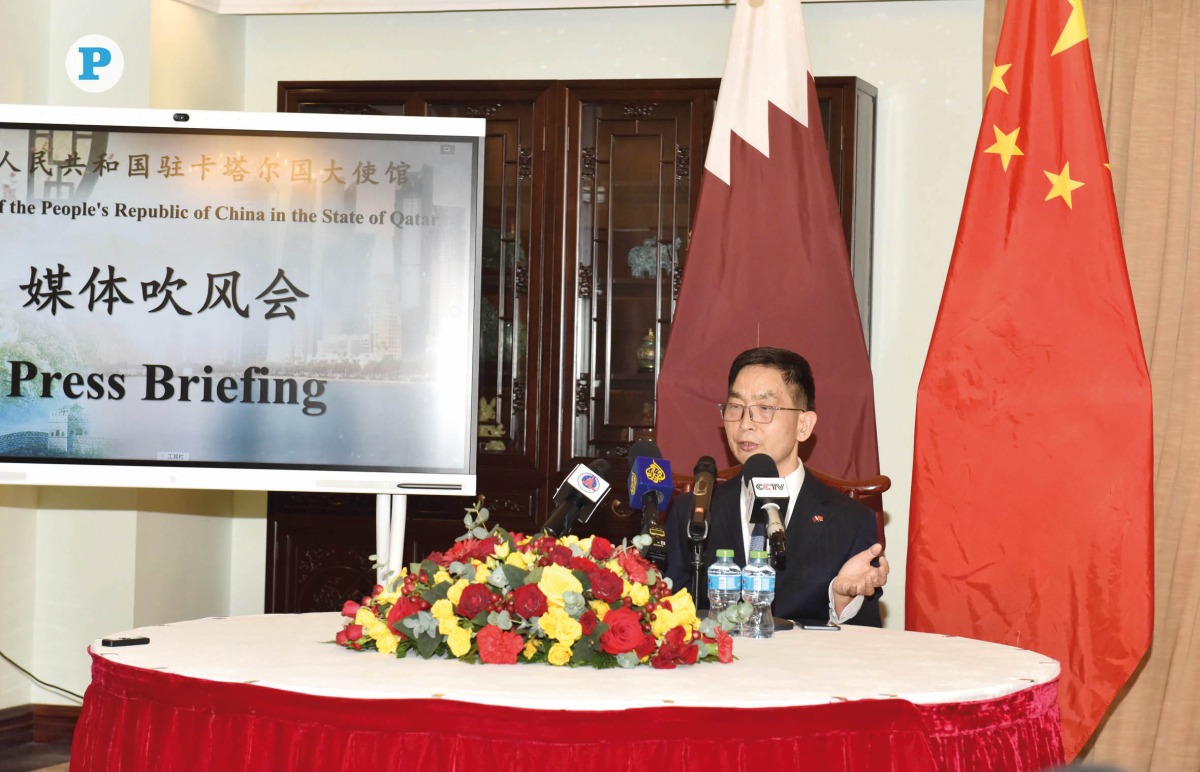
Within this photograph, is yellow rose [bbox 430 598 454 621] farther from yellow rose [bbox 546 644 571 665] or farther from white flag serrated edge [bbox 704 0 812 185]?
white flag serrated edge [bbox 704 0 812 185]

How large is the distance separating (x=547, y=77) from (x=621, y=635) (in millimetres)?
3506

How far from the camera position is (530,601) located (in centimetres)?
215

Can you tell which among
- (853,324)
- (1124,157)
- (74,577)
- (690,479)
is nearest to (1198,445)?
(1124,157)

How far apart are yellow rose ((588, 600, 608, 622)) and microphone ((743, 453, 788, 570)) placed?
39 cm

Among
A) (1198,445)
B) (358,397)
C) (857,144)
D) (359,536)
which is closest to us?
(358,397)

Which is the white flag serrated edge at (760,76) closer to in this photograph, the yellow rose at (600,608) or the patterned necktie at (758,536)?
the patterned necktie at (758,536)

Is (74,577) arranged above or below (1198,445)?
below

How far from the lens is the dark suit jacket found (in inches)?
118

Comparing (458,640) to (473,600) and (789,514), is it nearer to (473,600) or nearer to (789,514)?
(473,600)

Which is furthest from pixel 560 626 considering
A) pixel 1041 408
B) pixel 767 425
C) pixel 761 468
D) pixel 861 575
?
pixel 1041 408

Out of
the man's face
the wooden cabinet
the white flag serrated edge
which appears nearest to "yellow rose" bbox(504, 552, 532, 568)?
the man's face

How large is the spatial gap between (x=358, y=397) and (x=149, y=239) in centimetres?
80

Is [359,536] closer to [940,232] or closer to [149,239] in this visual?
[149,239]

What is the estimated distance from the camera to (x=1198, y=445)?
445 cm
